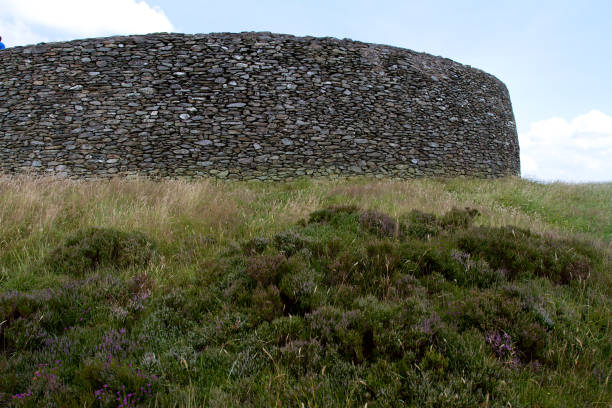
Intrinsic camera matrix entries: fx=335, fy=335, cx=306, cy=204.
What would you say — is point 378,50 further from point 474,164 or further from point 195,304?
point 195,304

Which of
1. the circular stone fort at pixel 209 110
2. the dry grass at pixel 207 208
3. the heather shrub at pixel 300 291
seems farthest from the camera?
the circular stone fort at pixel 209 110

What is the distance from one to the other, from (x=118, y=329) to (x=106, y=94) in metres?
11.7

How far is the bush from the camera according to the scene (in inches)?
149

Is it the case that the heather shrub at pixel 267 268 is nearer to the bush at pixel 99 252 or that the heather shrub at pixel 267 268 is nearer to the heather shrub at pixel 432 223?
the bush at pixel 99 252

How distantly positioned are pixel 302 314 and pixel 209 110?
1049cm

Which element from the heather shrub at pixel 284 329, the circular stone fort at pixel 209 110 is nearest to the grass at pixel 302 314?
the heather shrub at pixel 284 329

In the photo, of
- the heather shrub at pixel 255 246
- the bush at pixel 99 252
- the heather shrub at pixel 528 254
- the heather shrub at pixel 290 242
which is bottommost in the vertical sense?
the bush at pixel 99 252

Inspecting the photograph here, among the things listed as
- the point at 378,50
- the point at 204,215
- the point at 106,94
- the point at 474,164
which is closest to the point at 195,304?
the point at 204,215

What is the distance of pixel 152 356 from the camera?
7.32 ft

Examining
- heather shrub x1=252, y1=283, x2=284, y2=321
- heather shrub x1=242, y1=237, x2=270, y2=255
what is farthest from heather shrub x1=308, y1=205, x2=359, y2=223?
heather shrub x1=252, y1=283, x2=284, y2=321

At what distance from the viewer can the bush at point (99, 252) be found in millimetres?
3797

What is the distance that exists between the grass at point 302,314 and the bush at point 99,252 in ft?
0.07

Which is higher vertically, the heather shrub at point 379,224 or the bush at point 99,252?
the heather shrub at point 379,224

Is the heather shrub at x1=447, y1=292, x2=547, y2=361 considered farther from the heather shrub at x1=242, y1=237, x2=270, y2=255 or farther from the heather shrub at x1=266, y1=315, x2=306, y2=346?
the heather shrub at x1=242, y1=237, x2=270, y2=255
